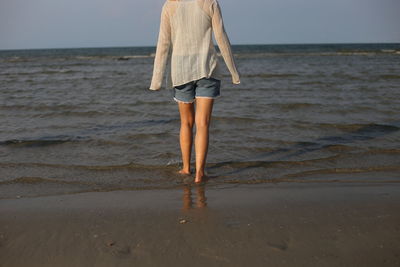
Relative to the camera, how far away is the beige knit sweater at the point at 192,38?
10.2 feet

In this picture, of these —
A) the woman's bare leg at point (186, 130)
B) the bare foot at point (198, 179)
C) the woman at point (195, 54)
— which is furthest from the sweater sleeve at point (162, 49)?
the bare foot at point (198, 179)

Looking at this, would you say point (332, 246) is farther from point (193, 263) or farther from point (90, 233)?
point (90, 233)

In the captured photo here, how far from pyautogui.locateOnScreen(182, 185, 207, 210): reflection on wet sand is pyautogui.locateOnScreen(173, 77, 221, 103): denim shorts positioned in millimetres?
750

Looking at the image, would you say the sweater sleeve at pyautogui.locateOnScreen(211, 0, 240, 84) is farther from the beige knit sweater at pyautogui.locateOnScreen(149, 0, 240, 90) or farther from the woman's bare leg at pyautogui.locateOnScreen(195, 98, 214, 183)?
the woman's bare leg at pyautogui.locateOnScreen(195, 98, 214, 183)

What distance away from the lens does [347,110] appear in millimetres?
6613

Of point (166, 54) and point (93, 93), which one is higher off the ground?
point (166, 54)

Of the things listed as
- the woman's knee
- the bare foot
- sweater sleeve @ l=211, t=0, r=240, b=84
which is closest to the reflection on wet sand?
the bare foot

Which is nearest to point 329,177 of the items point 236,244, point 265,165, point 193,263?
point 265,165

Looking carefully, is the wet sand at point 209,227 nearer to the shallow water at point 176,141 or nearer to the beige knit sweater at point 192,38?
the shallow water at point 176,141

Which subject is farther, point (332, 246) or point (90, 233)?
point (90, 233)

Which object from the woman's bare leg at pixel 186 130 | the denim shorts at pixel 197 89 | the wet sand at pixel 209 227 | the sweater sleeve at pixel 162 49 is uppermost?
the sweater sleeve at pixel 162 49

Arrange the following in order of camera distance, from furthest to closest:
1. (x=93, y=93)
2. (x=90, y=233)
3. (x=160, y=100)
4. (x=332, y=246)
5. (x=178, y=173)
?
(x=93, y=93) < (x=160, y=100) < (x=178, y=173) < (x=90, y=233) < (x=332, y=246)

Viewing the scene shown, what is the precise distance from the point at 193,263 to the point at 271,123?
4.01 m

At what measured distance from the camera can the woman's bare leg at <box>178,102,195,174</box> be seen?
346 cm
